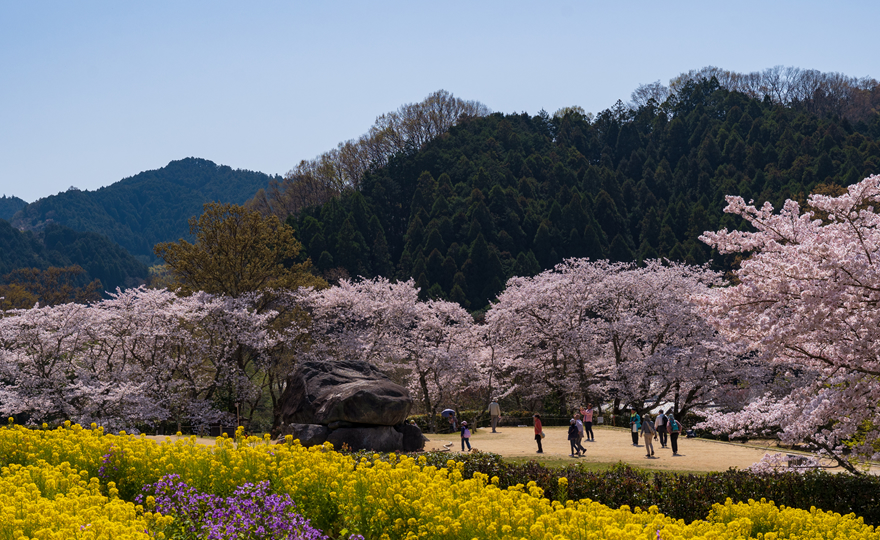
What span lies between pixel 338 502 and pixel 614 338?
24184 millimetres

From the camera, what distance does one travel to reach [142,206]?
175875mm

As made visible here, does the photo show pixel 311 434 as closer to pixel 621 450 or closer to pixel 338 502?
pixel 621 450

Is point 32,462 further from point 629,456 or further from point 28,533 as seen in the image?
point 629,456

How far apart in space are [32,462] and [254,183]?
630 ft

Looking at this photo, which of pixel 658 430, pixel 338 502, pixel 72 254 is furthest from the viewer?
pixel 72 254

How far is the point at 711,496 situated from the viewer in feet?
27.8

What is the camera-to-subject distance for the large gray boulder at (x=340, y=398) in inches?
668

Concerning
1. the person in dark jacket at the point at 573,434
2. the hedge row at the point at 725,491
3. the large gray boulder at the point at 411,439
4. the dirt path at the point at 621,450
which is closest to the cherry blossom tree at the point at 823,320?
the hedge row at the point at 725,491

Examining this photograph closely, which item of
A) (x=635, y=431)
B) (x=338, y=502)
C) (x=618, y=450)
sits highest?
(x=338, y=502)

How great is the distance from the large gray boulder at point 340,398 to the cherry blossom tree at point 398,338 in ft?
29.8

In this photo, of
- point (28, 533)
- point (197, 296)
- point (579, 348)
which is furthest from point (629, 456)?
point (197, 296)

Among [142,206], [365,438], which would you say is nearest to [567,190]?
[365,438]

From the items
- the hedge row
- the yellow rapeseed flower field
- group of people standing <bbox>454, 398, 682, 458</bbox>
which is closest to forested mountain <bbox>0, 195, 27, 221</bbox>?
group of people standing <bbox>454, 398, 682, 458</bbox>

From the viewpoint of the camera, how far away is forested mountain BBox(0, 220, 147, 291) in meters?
95.8
